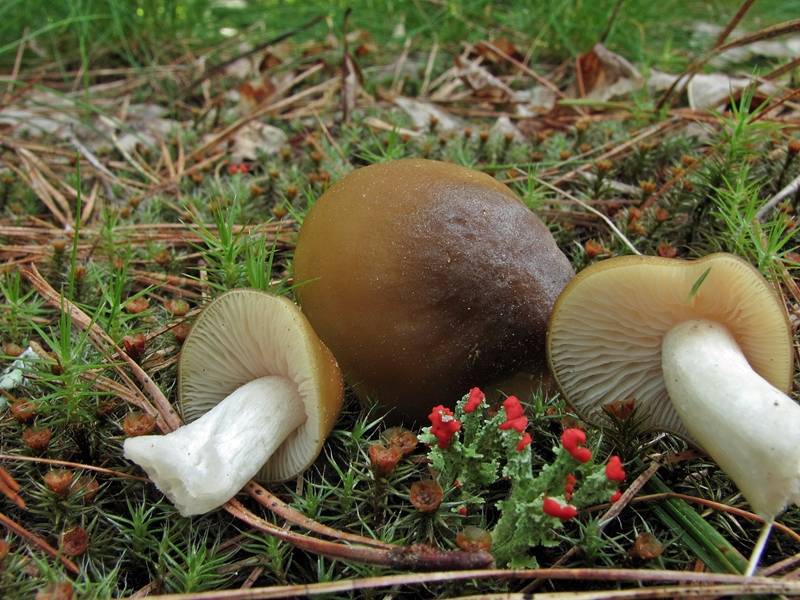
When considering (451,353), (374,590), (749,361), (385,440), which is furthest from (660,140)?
(374,590)

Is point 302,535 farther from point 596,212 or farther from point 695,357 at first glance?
point 596,212

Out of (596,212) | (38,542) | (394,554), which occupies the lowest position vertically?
(38,542)

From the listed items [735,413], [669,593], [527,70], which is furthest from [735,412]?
[527,70]

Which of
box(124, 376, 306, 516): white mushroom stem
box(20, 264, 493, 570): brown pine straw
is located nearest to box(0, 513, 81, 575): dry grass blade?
box(124, 376, 306, 516): white mushroom stem

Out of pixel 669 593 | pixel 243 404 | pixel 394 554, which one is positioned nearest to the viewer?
pixel 669 593

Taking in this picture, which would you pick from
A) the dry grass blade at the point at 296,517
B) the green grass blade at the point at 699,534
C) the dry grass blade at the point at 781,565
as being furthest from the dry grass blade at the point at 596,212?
the dry grass blade at the point at 296,517

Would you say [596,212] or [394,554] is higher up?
[596,212]
